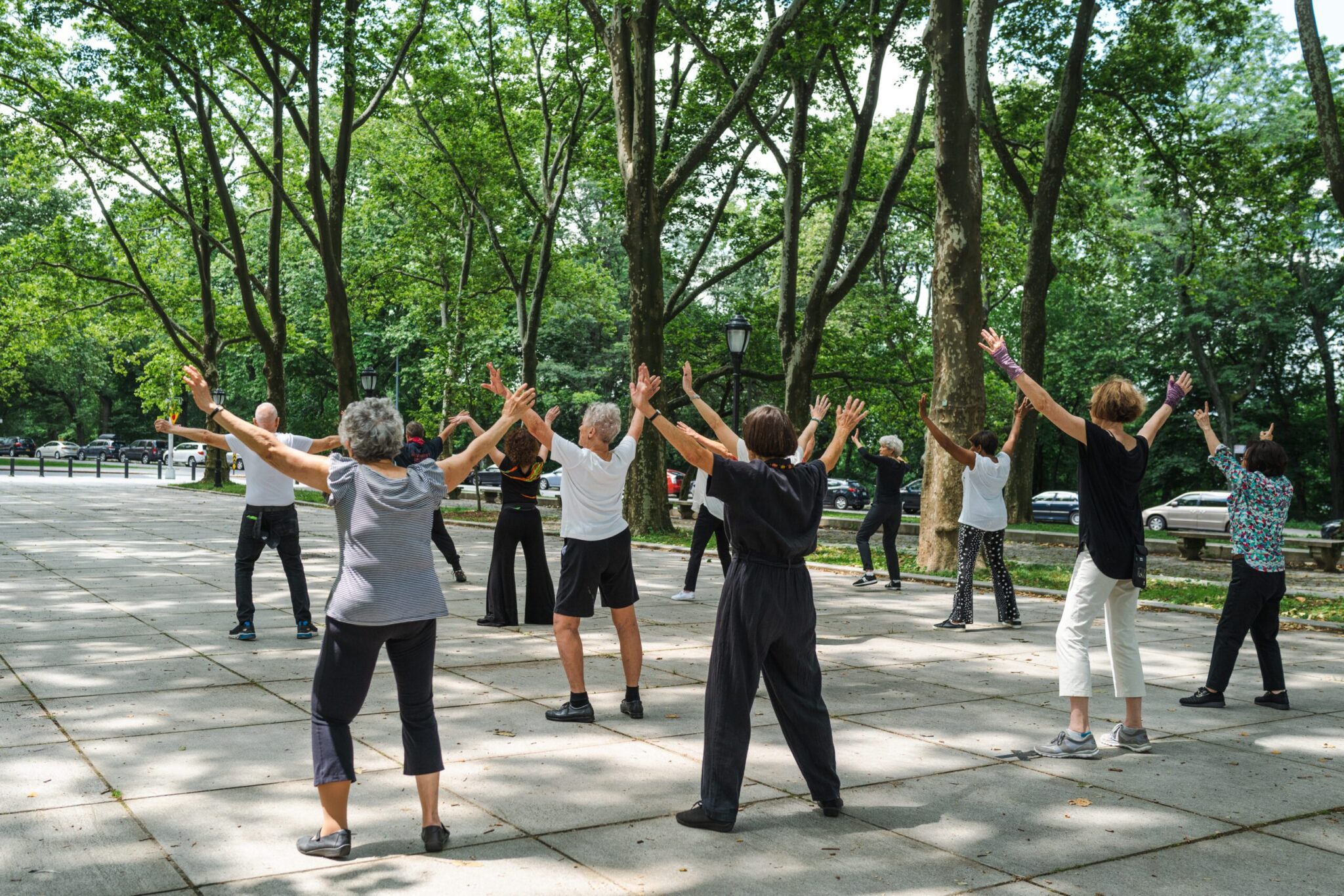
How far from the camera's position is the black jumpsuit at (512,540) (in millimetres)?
10047

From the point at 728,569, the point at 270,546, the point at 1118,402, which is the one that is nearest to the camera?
the point at 1118,402

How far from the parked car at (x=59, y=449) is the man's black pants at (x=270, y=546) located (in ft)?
225

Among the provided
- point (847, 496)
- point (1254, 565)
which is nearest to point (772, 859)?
point (1254, 565)

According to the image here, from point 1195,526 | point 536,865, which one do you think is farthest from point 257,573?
point 1195,526

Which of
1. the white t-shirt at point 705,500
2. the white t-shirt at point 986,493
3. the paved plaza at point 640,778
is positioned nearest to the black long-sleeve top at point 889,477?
the white t-shirt at point 705,500

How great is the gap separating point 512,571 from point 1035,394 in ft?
17.7

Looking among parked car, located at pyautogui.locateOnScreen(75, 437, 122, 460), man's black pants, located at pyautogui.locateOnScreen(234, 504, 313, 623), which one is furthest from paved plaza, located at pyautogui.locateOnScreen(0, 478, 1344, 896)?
parked car, located at pyautogui.locateOnScreen(75, 437, 122, 460)

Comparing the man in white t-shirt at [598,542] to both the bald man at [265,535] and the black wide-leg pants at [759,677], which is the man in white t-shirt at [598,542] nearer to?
the black wide-leg pants at [759,677]

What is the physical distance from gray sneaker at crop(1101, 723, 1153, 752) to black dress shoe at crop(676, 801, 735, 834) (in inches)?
102

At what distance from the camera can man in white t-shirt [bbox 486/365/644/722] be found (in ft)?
22.0

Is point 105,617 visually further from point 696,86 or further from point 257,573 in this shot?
point 696,86

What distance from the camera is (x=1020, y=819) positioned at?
16.3 ft

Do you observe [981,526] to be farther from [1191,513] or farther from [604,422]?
[1191,513]

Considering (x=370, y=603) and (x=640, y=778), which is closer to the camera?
(x=370, y=603)
